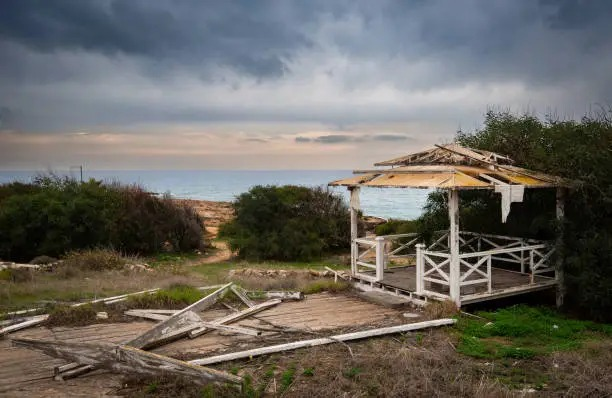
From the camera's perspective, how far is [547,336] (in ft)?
27.7

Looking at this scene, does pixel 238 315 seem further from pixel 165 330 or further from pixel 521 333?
pixel 521 333

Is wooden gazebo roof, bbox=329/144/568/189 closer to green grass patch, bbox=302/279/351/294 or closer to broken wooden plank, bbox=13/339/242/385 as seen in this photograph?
green grass patch, bbox=302/279/351/294

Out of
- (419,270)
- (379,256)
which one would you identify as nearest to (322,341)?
(419,270)

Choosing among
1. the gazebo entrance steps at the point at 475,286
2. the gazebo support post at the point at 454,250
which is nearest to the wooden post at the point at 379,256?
the gazebo entrance steps at the point at 475,286

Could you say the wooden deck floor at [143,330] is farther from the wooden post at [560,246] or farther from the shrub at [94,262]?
the shrub at [94,262]

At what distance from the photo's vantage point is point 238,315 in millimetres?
9125

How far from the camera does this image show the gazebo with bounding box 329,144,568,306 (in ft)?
31.4

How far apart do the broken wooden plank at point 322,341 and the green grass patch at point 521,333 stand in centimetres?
61

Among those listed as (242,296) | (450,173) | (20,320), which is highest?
(450,173)

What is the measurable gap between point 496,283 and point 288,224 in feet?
40.2

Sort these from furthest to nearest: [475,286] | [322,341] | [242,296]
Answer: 1. [475,286]
2. [242,296]
3. [322,341]

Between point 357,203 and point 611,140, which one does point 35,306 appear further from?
point 611,140

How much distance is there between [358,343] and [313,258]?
1424 cm

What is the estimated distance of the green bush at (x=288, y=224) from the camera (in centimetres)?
2181
